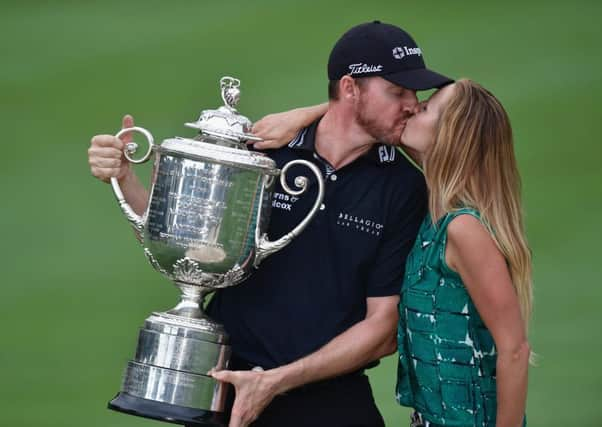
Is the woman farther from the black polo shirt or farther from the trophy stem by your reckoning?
the trophy stem

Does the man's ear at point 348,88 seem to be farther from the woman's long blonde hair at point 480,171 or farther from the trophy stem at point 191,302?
the trophy stem at point 191,302

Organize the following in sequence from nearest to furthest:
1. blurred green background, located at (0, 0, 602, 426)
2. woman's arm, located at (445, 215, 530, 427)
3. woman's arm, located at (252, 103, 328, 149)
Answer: woman's arm, located at (445, 215, 530, 427)
woman's arm, located at (252, 103, 328, 149)
blurred green background, located at (0, 0, 602, 426)

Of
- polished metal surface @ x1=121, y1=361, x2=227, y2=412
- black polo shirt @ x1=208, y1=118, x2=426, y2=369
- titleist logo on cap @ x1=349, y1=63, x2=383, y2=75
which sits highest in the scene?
titleist logo on cap @ x1=349, y1=63, x2=383, y2=75

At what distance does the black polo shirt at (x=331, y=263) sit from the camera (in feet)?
9.48

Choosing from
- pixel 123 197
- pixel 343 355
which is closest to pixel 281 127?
pixel 123 197

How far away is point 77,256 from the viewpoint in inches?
201

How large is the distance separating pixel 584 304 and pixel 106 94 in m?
2.10

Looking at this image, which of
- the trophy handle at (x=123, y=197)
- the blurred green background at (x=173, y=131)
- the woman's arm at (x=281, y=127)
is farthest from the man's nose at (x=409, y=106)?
the blurred green background at (x=173, y=131)

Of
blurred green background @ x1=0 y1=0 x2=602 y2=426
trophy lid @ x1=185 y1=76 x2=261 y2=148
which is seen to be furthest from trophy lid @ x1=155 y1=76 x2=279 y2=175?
blurred green background @ x1=0 y1=0 x2=602 y2=426

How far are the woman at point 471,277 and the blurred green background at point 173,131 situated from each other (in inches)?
66.3

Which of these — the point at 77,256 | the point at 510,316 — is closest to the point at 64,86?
the point at 77,256

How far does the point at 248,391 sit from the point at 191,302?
0.22 m

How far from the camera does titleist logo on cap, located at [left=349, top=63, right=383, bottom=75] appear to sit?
290 cm

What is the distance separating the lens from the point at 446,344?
2.68 meters
